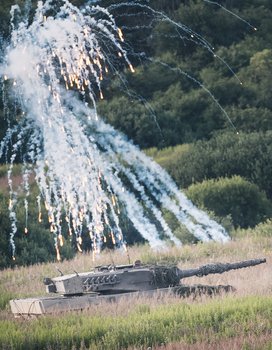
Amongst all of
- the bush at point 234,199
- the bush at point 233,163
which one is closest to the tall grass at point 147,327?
the bush at point 234,199

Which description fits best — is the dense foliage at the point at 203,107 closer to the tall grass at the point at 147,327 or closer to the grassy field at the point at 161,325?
the grassy field at the point at 161,325

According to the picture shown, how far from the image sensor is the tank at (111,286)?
1864 cm

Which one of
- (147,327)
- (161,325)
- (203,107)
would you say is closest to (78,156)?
(161,325)

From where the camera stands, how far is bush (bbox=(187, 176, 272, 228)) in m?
34.4

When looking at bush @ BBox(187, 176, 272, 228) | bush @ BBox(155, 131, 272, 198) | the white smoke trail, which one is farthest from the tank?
bush @ BBox(155, 131, 272, 198)

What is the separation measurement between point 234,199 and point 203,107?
16920 mm

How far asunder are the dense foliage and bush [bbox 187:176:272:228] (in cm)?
3

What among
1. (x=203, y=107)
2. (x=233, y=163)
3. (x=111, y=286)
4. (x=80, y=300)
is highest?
(x=203, y=107)

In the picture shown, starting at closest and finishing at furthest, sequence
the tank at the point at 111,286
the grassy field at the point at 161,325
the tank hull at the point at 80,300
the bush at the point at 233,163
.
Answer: the grassy field at the point at 161,325 < the tank hull at the point at 80,300 < the tank at the point at 111,286 < the bush at the point at 233,163

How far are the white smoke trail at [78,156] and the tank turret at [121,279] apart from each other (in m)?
2.08

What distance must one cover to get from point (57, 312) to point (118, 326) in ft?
8.79

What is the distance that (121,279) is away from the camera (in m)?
19.2

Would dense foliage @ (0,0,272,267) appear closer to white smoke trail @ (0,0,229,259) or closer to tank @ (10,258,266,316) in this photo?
white smoke trail @ (0,0,229,259)

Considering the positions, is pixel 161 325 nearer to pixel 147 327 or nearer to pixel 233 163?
pixel 147 327
